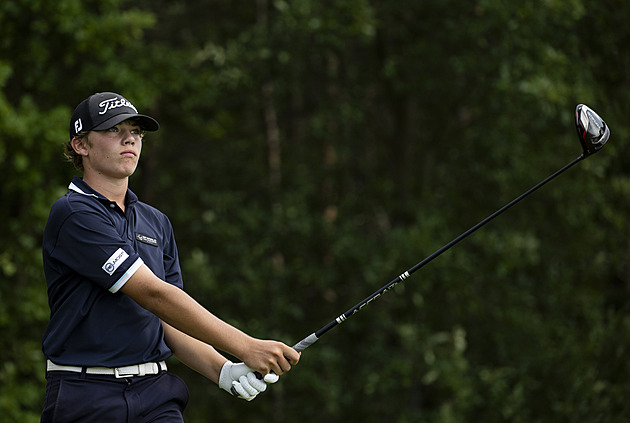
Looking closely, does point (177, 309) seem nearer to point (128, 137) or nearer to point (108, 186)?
point (108, 186)

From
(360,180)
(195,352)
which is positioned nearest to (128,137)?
(195,352)

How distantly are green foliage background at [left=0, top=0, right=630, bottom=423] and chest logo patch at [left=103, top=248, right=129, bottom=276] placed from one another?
6318 mm

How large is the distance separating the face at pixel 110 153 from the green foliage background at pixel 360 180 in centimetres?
600

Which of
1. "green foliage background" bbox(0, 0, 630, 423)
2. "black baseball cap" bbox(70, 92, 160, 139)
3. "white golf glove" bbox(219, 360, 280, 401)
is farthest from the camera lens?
"green foliage background" bbox(0, 0, 630, 423)

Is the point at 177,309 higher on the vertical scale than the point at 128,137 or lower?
lower

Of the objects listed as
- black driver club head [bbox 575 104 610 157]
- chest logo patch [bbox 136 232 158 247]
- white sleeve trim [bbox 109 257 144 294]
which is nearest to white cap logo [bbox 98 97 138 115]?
chest logo patch [bbox 136 232 158 247]

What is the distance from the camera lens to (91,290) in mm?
3414

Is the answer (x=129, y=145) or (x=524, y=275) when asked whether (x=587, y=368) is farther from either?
→ (x=129, y=145)

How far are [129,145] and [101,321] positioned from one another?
0.72 meters

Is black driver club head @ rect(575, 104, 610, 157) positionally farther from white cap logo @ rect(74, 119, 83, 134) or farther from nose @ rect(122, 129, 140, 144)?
white cap logo @ rect(74, 119, 83, 134)

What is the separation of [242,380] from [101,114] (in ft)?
3.98

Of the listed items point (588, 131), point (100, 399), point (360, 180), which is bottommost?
point (100, 399)

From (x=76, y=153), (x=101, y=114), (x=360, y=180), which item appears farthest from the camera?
(x=360, y=180)

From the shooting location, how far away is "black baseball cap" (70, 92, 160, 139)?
3.60m
